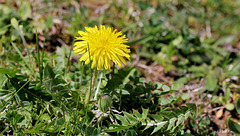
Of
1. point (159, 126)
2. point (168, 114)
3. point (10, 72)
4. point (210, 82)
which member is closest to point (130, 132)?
point (159, 126)

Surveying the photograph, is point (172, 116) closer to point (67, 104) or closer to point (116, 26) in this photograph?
point (67, 104)

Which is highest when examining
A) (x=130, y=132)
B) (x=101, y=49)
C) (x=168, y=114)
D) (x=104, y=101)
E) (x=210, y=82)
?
(x=101, y=49)

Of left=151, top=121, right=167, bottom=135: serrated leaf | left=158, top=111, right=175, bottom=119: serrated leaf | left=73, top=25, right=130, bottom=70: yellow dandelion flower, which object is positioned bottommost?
left=151, top=121, right=167, bottom=135: serrated leaf

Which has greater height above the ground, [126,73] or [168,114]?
[126,73]

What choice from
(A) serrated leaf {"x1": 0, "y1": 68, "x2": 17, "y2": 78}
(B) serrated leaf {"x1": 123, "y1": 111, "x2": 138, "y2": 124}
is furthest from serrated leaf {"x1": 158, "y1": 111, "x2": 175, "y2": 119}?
(A) serrated leaf {"x1": 0, "y1": 68, "x2": 17, "y2": 78}

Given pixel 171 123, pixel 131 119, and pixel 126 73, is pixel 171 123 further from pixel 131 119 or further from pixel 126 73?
pixel 126 73

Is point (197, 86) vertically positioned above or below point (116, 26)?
below

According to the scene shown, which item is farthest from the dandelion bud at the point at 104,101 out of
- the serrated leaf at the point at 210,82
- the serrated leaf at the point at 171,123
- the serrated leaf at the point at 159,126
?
the serrated leaf at the point at 210,82

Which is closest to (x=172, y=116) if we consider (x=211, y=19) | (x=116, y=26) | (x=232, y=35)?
(x=116, y=26)

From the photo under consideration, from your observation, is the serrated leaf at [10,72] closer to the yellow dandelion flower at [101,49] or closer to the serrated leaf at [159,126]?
the yellow dandelion flower at [101,49]

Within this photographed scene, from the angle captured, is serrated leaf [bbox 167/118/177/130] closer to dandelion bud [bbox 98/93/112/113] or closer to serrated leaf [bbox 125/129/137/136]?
serrated leaf [bbox 125/129/137/136]

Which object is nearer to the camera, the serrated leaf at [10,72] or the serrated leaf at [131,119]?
the serrated leaf at [10,72]
